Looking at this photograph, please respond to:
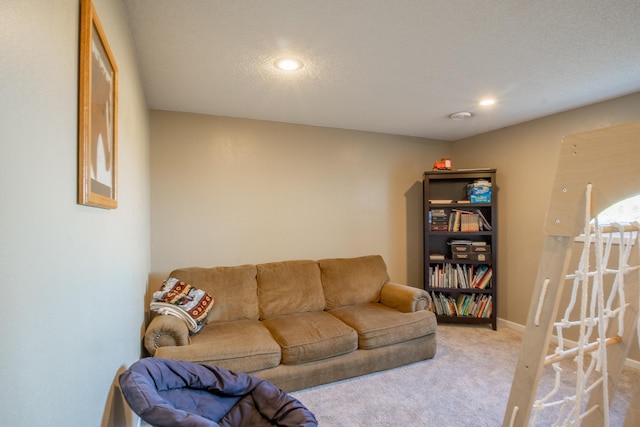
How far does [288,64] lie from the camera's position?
6.84 feet

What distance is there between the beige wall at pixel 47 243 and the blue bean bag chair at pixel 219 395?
30 cm

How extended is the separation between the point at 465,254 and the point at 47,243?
12.3ft

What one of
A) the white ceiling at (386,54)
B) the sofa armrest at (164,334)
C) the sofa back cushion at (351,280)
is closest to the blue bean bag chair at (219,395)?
the sofa armrest at (164,334)

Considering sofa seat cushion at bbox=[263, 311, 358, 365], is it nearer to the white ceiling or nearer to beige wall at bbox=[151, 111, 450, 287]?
beige wall at bbox=[151, 111, 450, 287]

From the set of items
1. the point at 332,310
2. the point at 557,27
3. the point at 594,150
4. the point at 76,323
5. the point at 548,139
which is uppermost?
the point at 557,27

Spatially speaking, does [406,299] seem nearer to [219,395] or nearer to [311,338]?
[311,338]

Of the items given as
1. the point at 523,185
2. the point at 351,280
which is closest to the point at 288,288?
the point at 351,280

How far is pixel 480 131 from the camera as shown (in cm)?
382

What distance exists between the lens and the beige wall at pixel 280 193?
299cm

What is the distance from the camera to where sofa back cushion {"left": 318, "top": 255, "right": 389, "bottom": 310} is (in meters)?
3.19

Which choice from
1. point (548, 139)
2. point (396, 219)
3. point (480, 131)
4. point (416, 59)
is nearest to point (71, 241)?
point (416, 59)

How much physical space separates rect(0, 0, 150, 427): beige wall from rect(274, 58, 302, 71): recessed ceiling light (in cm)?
106

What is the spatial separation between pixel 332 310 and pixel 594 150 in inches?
103

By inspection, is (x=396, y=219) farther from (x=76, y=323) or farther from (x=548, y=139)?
(x=76, y=323)
